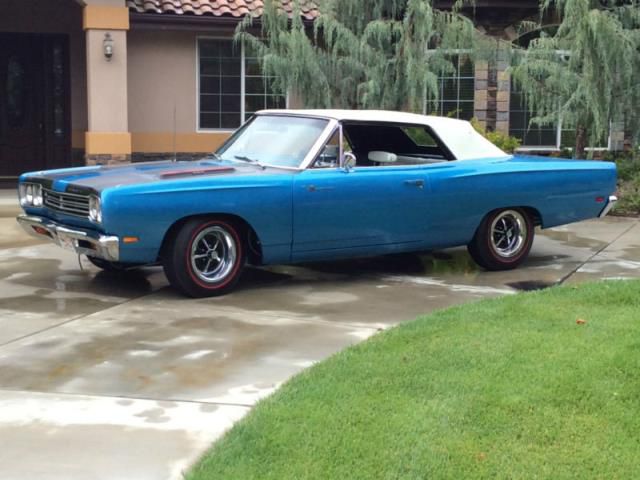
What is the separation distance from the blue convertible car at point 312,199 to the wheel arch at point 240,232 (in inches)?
0.5

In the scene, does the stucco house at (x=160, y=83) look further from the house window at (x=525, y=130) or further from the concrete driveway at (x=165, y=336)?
the concrete driveway at (x=165, y=336)

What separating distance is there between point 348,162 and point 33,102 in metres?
10.5

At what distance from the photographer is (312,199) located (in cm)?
752

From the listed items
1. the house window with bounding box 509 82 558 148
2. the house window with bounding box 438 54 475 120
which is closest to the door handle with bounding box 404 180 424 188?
the house window with bounding box 438 54 475 120

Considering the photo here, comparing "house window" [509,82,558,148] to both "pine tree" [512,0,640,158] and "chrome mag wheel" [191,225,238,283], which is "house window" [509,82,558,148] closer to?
"pine tree" [512,0,640,158]

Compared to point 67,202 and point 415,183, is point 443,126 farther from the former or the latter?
point 67,202

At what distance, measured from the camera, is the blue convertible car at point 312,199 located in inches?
276

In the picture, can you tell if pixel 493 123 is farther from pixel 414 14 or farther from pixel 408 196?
pixel 408 196

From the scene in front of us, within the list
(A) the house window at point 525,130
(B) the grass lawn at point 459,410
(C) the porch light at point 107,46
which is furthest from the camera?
(A) the house window at point 525,130

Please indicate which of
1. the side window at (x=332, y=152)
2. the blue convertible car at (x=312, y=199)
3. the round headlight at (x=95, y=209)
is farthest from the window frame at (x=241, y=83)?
the round headlight at (x=95, y=209)

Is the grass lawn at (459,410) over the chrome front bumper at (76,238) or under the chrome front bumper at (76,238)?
under

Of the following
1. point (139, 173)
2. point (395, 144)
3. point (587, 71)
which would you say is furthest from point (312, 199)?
point (587, 71)

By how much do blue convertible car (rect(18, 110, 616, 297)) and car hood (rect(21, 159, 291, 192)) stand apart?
2 centimetres

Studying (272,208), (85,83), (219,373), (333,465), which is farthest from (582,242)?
(85,83)
